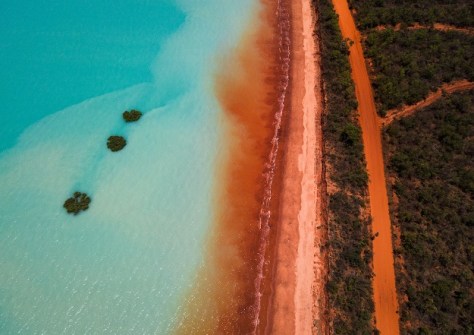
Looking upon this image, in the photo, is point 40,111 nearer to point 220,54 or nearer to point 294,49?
point 220,54

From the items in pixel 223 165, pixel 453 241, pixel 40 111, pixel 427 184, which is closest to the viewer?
pixel 453 241

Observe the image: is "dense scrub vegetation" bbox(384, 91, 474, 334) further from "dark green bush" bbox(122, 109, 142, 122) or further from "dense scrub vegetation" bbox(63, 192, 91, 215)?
"dense scrub vegetation" bbox(63, 192, 91, 215)

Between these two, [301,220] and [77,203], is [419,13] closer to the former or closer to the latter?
[301,220]

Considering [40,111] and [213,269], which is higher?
[40,111]

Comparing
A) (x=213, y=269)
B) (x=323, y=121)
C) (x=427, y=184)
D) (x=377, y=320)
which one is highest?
(x=323, y=121)

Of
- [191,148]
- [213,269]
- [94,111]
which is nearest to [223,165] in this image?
[191,148]

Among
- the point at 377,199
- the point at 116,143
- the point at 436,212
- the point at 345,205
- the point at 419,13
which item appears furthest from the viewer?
the point at 419,13

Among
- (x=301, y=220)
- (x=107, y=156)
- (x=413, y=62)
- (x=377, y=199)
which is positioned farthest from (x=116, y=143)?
(x=413, y=62)

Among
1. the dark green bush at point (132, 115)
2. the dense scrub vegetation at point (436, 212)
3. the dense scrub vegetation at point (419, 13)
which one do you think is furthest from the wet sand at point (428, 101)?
the dark green bush at point (132, 115)
